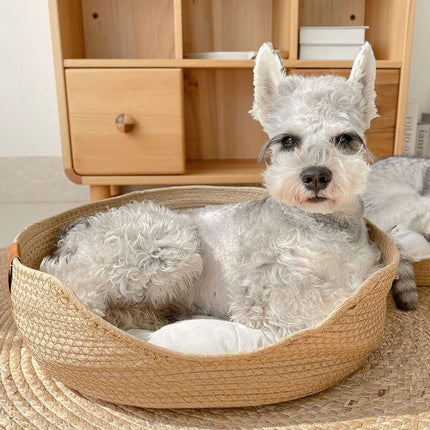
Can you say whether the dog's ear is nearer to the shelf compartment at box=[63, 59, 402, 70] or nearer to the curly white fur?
the curly white fur

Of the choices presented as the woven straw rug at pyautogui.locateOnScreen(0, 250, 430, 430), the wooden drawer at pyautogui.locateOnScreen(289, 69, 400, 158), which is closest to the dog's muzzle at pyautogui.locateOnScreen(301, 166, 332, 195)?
the woven straw rug at pyautogui.locateOnScreen(0, 250, 430, 430)

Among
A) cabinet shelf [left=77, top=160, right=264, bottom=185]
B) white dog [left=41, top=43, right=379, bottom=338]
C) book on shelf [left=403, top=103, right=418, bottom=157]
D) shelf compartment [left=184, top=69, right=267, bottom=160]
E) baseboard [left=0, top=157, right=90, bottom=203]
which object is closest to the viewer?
white dog [left=41, top=43, right=379, bottom=338]

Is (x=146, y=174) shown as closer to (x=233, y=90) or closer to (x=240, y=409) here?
(x=233, y=90)

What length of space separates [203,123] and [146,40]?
0.47m

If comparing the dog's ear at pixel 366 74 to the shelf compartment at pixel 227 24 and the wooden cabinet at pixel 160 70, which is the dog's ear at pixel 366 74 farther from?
the shelf compartment at pixel 227 24

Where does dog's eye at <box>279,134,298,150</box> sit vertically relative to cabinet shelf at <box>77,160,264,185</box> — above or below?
above

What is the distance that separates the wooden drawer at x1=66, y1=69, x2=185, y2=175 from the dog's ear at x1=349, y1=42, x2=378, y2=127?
0.84 meters

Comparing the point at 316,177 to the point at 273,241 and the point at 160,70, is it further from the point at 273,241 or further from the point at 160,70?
the point at 160,70

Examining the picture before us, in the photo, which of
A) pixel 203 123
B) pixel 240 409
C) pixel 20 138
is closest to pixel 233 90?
pixel 203 123

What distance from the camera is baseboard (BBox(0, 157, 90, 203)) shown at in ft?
7.83

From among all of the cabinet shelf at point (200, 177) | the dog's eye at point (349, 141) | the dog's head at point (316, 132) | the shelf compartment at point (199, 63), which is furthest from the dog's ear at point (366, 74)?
→ the cabinet shelf at point (200, 177)

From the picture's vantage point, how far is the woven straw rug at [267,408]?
915 mm

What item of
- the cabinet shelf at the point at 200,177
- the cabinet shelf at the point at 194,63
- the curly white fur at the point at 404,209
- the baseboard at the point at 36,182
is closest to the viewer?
the curly white fur at the point at 404,209

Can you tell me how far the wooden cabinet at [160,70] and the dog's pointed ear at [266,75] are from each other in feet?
2.33
